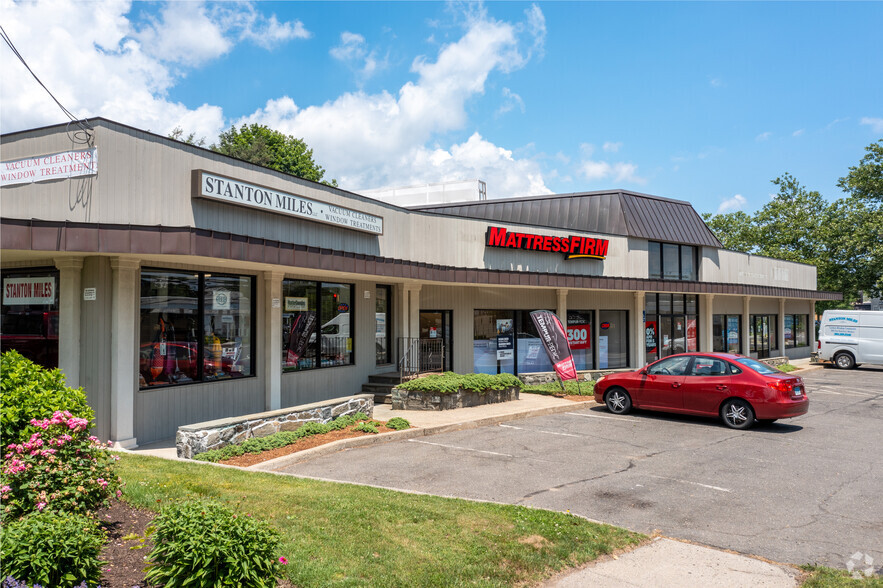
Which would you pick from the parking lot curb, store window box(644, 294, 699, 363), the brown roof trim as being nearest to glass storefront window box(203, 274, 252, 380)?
the brown roof trim

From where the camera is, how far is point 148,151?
10562 mm

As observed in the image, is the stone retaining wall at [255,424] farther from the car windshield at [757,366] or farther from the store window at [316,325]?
the car windshield at [757,366]

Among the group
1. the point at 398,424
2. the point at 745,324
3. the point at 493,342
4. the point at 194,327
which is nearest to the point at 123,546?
the point at 194,327

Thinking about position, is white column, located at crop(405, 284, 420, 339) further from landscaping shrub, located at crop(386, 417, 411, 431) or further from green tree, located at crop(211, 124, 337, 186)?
green tree, located at crop(211, 124, 337, 186)

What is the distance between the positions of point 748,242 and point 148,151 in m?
52.7

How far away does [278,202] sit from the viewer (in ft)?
42.0

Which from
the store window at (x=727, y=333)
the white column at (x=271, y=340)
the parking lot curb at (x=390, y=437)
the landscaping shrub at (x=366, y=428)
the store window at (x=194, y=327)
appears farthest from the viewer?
the store window at (x=727, y=333)

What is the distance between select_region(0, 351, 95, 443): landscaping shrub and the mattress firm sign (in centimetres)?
559

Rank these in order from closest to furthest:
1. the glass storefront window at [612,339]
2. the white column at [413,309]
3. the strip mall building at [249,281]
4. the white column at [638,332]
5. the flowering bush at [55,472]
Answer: the flowering bush at [55,472] → the strip mall building at [249,281] → the white column at [413,309] → the glass storefront window at [612,339] → the white column at [638,332]

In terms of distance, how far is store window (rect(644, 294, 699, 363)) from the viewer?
961 inches

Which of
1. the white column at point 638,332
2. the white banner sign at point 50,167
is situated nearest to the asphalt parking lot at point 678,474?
the white banner sign at point 50,167

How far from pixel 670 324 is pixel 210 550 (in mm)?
23930

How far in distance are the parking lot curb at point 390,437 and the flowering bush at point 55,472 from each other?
12.0 ft

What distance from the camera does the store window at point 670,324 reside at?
80.1 feet
